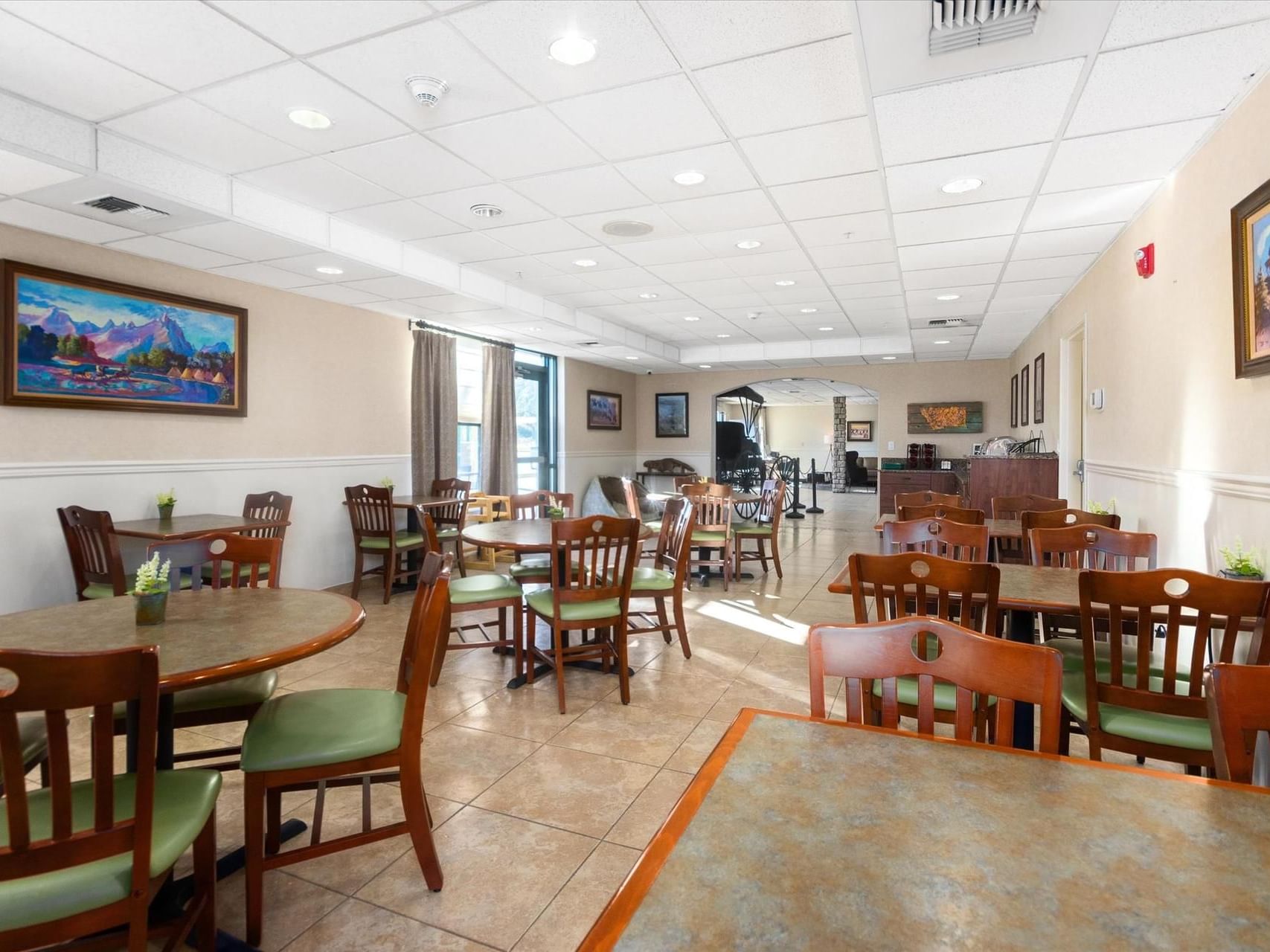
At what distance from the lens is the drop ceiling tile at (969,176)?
3.05 metres

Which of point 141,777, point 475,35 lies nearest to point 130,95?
point 475,35

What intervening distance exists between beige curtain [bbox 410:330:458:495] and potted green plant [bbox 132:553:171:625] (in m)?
4.99

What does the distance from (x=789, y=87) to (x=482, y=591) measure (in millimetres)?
2814

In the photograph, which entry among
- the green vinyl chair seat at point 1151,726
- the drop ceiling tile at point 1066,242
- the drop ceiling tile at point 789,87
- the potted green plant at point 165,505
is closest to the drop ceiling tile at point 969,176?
the drop ceiling tile at point 789,87

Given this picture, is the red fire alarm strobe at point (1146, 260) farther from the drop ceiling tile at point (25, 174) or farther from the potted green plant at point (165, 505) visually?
the potted green plant at point (165, 505)

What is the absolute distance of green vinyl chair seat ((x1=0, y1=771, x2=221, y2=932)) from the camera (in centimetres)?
125

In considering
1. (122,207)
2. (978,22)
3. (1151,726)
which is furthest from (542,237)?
(1151,726)

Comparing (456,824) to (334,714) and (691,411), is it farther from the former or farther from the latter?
(691,411)

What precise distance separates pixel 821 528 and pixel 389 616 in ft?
23.0

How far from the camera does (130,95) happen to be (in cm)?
289

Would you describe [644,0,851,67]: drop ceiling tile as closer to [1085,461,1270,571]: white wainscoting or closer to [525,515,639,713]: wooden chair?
[525,515,639,713]: wooden chair

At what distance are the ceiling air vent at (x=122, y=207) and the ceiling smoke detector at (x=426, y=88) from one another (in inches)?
71.8

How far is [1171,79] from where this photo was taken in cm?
241

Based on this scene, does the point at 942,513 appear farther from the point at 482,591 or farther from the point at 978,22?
the point at 482,591
